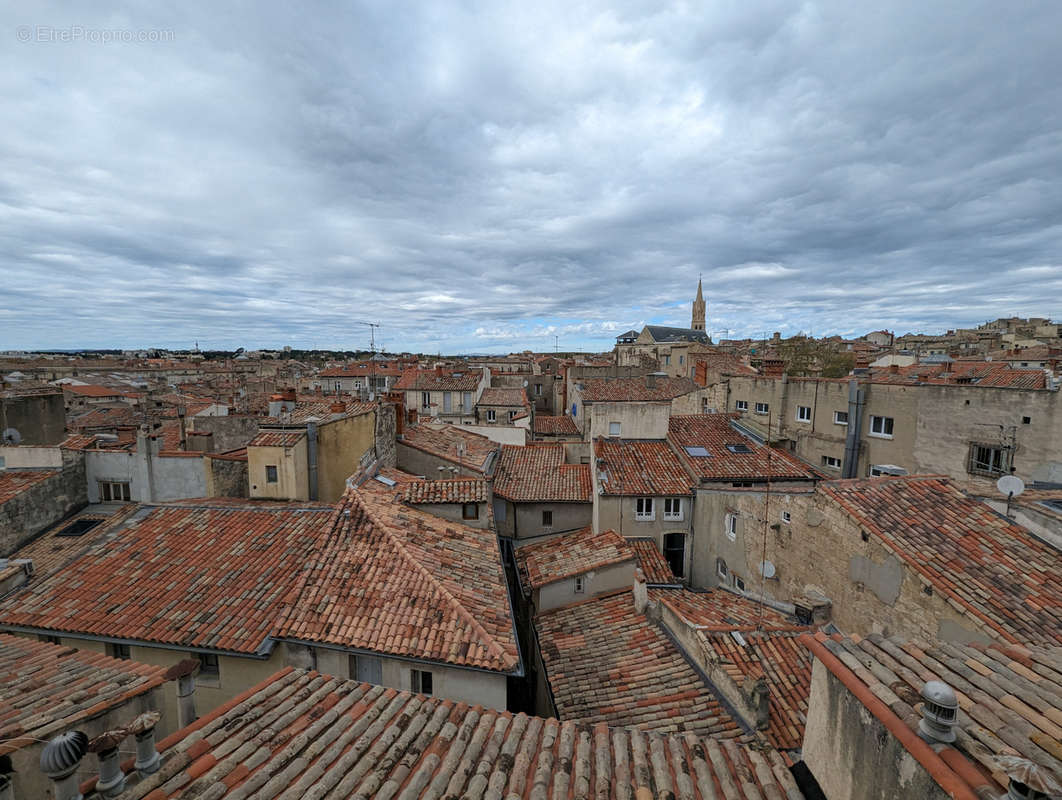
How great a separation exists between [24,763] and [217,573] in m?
7.04

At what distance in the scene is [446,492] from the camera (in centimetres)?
1545

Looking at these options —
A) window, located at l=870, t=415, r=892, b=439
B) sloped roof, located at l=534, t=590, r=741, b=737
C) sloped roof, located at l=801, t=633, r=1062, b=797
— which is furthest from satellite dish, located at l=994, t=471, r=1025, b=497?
window, located at l=870, t=415, r=892, b=439

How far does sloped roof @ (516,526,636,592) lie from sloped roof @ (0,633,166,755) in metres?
10.5

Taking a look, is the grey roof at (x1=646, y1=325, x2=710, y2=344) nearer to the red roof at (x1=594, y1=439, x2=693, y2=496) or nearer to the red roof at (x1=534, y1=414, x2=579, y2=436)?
the red roof at (x1=534, y1=414, x2=579, y2=436)

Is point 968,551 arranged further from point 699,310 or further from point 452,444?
point 699,310

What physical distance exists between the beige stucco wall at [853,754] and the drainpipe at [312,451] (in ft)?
51.5

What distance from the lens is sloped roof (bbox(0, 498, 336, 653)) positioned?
10070 millimetres

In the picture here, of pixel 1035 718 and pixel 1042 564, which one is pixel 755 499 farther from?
pixel 1035 718

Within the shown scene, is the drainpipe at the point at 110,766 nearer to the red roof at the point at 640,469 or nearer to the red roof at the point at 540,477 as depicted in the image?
the red roof at the point at 640,469

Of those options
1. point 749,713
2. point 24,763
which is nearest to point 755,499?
point 749,713

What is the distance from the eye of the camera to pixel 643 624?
1301 centimetres

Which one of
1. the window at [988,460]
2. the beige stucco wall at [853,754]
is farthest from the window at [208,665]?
the window at [988,460]

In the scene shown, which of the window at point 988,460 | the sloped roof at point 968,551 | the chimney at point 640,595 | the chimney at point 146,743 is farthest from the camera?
the window at point 988,460

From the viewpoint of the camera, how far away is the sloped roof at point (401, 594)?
29.8 ft
